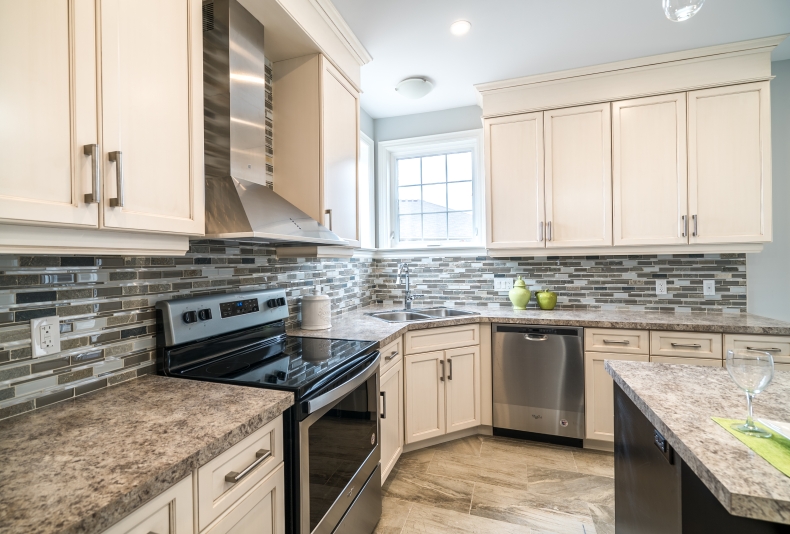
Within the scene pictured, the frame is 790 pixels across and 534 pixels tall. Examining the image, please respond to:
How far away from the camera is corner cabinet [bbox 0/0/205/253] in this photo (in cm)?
82

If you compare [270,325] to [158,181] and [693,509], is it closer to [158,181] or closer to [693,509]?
[158,181]

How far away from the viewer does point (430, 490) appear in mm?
2160

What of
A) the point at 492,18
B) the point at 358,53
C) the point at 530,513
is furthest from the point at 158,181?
the point at 530,513

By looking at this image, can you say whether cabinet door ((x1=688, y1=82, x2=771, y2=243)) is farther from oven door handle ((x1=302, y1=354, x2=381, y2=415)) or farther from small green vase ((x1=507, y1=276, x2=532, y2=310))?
oven door handle ((x1=302, y1=354, x2=381, y2=415))

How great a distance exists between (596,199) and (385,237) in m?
1.79

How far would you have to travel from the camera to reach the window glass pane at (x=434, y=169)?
349 cm

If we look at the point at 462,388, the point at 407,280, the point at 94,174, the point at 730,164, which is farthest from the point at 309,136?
the point at 730,164

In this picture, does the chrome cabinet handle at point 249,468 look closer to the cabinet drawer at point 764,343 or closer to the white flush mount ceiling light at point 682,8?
the white flush mount ceiling light at point 682,8

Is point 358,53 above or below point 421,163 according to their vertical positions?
above

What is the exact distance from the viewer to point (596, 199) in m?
2.75

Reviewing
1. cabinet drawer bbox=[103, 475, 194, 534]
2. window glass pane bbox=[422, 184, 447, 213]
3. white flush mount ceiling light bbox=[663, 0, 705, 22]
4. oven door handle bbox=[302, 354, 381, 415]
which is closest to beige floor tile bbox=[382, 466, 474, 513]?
oven door handle bbox=[302, 354, 381, 415]

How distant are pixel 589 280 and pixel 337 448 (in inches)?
97.4

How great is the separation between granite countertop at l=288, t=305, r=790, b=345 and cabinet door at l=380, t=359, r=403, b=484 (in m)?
0.25

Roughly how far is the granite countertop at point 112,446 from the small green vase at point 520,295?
2.24 m
